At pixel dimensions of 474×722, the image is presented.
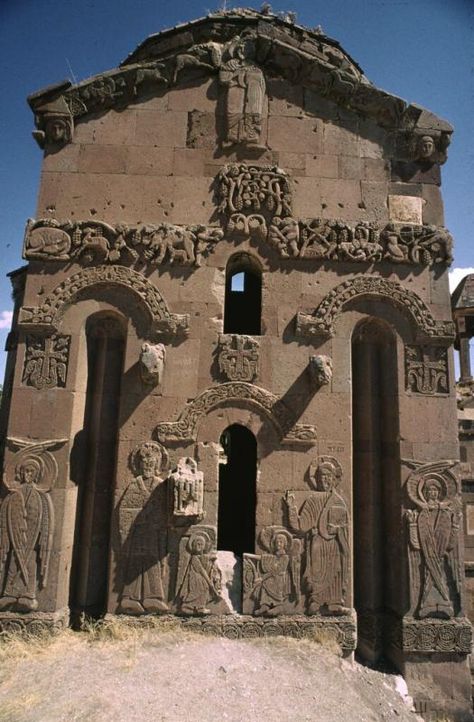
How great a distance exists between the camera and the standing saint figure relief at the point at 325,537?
6738mm

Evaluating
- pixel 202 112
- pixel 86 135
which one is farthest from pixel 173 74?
pixel 86 135

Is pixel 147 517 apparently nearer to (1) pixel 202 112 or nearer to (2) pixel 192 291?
(2) pixel 192 291

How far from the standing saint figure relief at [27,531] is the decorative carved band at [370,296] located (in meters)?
4.44

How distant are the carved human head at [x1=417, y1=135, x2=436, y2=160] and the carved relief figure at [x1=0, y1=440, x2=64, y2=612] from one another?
758 centimetres

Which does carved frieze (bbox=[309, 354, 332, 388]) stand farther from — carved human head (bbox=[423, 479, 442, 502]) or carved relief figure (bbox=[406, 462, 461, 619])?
carved human head (bbox=[423, 479, 442, 502])

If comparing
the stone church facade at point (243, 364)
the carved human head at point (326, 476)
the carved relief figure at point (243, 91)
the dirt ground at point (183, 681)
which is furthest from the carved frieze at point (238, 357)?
the dirt ground at point (183, 681)

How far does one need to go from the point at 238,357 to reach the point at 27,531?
3.95 meters

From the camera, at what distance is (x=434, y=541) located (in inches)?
273

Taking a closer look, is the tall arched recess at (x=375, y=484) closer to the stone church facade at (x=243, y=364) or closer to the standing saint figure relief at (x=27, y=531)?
the stone church facade at (x=243, y=364)

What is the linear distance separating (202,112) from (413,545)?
772 centimetres

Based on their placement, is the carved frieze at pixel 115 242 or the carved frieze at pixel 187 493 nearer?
the carved frieze at pixel 187 493

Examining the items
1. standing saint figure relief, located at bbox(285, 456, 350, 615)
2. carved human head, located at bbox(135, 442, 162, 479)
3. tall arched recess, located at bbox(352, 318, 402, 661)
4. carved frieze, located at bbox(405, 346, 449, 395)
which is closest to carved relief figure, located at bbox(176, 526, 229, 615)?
carved human head, located at bbox(135, 442, 162, 479)

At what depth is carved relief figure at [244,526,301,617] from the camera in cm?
669

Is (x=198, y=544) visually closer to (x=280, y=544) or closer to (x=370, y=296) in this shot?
(x=280, y=544)
